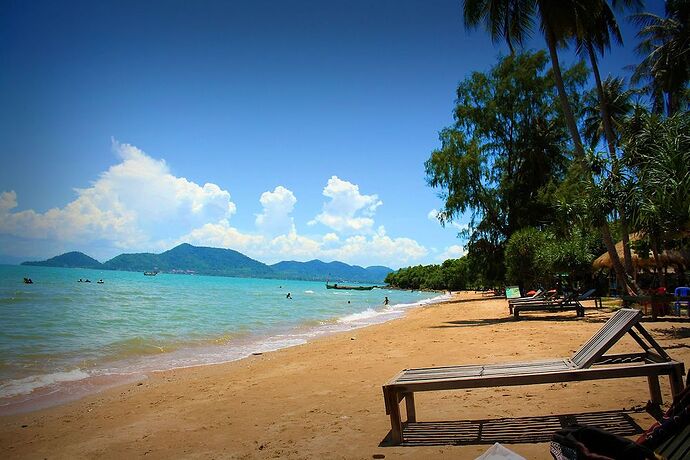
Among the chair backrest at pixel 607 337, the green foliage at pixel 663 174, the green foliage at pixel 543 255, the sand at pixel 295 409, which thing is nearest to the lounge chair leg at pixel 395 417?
the sand at pixel 295 409

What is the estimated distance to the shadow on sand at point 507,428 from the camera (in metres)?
4.06

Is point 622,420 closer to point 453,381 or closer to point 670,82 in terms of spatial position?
point 453,381

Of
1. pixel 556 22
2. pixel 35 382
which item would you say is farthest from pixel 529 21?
pixel 35 382

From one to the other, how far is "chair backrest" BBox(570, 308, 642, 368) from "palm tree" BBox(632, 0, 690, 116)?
782 inches

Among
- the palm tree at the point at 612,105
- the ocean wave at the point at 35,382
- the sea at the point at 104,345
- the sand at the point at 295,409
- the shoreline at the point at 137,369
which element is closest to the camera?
the sand at the point at 295,409

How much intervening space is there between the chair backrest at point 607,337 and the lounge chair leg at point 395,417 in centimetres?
185

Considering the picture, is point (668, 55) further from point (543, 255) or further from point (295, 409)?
point (295, 409)

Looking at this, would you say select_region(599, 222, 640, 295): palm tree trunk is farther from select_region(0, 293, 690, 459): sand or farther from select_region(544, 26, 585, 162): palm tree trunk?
select_region(0, 293, 690, 459): sand

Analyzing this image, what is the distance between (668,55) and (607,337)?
25627 mm

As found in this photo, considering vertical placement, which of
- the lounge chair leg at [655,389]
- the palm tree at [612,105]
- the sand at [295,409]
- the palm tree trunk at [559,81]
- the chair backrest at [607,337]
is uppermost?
the palm tree at [612,105]

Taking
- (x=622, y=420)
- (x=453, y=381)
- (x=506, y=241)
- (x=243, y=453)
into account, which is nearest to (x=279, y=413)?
(x=243, y=453)

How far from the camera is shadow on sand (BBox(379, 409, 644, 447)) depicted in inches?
160

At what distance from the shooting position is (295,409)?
6125 mm

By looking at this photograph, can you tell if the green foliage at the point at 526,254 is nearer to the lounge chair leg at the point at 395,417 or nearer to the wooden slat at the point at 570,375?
the wooden slat at the point at 570,375
